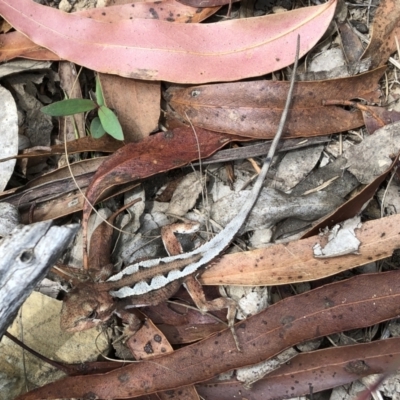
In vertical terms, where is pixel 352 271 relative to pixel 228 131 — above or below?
below

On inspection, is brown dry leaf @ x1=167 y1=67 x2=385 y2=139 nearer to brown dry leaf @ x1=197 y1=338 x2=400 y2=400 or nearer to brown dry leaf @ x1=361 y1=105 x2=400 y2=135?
brown dry leaf @ x1=361 y1=105 x2=400 y2=135

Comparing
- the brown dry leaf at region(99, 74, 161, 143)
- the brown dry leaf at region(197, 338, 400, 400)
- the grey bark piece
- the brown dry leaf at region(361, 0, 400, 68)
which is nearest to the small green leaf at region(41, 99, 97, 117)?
the brown dry leaf at region(99, 74, 161, 143)

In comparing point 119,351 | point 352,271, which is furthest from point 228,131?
point 119,351

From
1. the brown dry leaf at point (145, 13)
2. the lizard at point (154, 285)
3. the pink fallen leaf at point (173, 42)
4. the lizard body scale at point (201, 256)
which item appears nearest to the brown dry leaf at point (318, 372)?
the lizard at point (154, 285)

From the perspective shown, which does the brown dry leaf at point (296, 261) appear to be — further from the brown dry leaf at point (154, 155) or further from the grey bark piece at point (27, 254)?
the grey bark piece at point (27, 254)

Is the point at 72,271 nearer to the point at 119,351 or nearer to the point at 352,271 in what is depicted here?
the point at 119,351

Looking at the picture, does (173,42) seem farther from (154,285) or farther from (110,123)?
(154,285)

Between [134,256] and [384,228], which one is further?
[134,256]

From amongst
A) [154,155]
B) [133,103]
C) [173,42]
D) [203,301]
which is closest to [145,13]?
[173,42]
